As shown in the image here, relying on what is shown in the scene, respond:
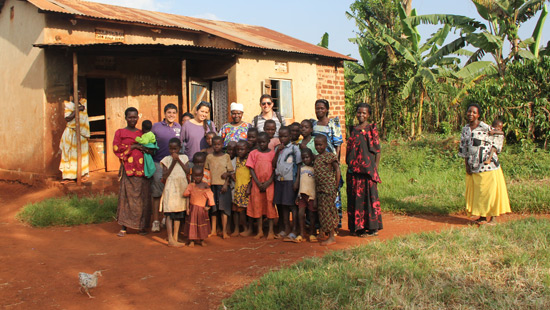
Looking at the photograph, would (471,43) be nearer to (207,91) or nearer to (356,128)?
(207,91)

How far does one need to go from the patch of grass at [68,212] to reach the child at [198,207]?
7.55ft

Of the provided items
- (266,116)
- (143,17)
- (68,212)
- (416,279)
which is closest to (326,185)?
(266,116)

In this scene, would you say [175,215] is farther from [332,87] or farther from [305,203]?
[332,87]

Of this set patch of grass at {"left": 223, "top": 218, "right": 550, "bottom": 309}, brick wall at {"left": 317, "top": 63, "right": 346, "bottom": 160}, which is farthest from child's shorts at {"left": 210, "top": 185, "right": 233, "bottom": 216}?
brick wall at {"left": 317, "top": 63, "right": 346, "bottom": 160}

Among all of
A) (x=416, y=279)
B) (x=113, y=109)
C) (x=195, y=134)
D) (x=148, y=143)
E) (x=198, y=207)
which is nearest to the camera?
(x=416, y=279)

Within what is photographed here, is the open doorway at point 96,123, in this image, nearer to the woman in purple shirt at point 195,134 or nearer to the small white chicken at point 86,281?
the woman in purple shirt at point 195,134

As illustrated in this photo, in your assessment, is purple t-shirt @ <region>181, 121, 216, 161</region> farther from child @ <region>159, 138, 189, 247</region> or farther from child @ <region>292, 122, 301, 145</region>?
child @ <region>292, 122, 301, 145</region>

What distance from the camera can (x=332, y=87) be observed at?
11.9m

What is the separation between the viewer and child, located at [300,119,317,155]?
208 inches

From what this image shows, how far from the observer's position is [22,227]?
6520 mm

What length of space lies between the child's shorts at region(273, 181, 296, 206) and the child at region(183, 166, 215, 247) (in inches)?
30.3

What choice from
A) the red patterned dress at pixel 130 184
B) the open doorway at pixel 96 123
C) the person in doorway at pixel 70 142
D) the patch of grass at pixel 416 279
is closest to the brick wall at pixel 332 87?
the open doorway at pixel 96 123

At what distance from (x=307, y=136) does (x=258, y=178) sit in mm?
775

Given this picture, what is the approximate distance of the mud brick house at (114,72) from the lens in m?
8.85
